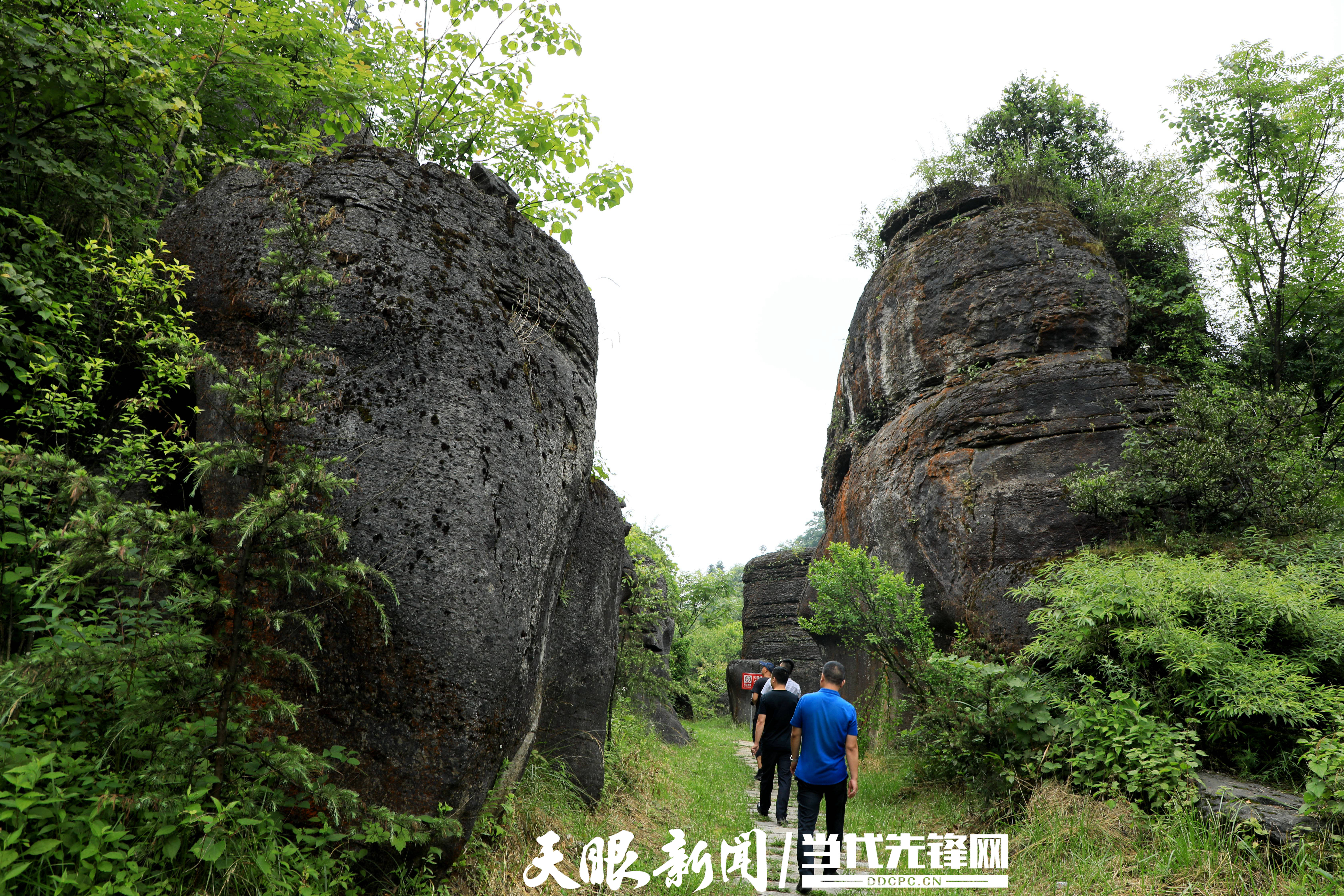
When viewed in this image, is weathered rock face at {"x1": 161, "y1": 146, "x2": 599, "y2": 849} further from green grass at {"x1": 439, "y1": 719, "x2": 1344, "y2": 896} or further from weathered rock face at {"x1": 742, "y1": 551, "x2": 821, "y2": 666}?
weathered rock face at {"x1": 742, "y1": 551, "x2": 821, "y2": 666}

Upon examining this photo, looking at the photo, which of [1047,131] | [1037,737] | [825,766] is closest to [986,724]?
[1037,737]

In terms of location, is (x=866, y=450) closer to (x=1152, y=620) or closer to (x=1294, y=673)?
(x=1152, y=620)

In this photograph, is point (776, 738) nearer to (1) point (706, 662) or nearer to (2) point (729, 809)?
(2) point (729, 809)

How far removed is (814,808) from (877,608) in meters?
4.16

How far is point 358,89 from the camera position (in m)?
7.28

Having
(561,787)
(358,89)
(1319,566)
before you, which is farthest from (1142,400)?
(358,89)

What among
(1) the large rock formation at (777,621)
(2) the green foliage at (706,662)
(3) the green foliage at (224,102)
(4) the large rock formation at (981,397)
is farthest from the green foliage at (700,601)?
(3) the green foliage at (224,102)

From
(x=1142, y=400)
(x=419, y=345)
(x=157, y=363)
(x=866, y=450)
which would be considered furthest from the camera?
(x=866, y=450)

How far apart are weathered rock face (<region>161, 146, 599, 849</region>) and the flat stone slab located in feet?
17.7

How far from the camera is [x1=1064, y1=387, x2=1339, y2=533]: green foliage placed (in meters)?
8.81

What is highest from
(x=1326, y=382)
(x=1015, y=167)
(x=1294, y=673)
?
(x=1015, y=167)

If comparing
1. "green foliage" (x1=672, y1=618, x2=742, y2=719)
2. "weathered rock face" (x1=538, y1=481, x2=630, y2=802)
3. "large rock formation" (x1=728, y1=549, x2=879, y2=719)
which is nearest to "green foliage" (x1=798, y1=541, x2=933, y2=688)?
"weathered rock face" (x1=538, y1=481, x2=630, y2=802)

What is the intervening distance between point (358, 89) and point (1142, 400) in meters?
11.2

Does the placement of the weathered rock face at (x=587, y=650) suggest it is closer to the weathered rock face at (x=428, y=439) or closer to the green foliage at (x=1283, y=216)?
the weathered rock face at (x=428, y=439)
